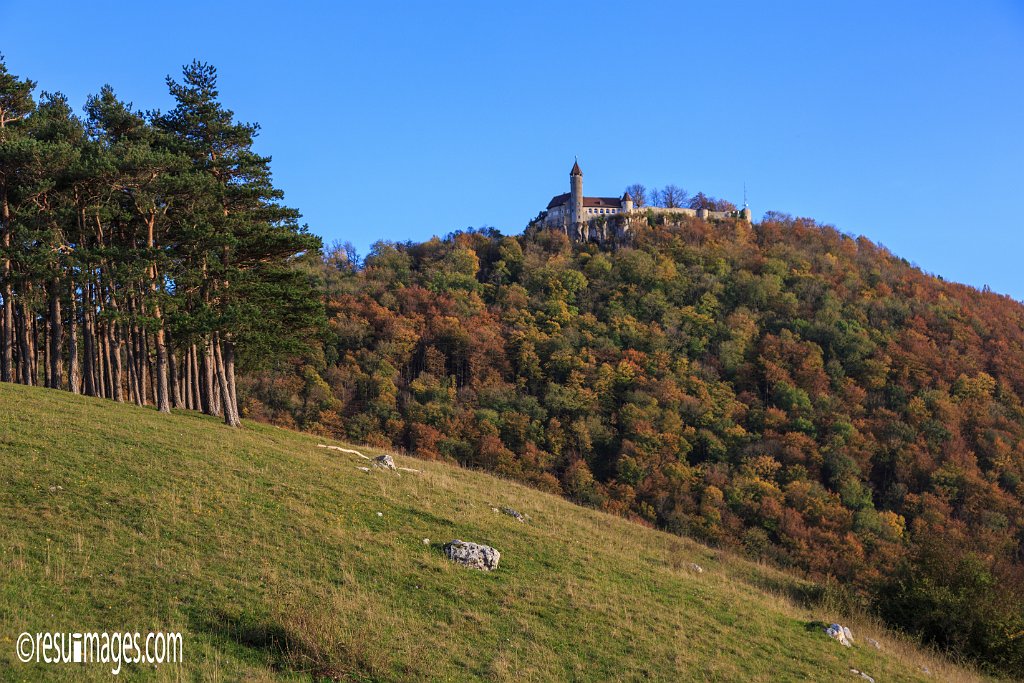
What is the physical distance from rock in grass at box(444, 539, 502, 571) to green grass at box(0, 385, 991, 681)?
36cm

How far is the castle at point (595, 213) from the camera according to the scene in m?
135

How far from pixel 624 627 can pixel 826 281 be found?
106 metres

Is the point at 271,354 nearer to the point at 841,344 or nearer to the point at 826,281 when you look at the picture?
the point at 841,344

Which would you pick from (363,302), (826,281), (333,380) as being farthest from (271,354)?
(826,281)

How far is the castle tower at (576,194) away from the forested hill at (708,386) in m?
20.8

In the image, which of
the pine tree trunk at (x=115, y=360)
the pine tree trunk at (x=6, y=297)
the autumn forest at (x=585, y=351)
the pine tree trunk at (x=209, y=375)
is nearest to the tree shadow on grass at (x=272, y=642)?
the autumn forest at (x=585, y=351)

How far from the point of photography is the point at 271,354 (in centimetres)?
3775

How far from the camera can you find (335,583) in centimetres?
1608

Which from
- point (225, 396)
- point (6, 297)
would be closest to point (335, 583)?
point (225, 396)

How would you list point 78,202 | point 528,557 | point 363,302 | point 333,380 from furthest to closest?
point 363,302, point 333,380, point 78,202, point 528,557

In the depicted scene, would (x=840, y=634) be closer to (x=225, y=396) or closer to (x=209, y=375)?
(x=225, y=396)

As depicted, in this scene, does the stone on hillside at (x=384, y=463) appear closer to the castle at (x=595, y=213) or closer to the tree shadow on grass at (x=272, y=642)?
the tree shadow on grass at (x=272, y=642)

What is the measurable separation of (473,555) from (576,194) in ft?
439

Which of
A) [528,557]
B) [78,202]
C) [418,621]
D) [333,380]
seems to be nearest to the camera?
[418,621]
